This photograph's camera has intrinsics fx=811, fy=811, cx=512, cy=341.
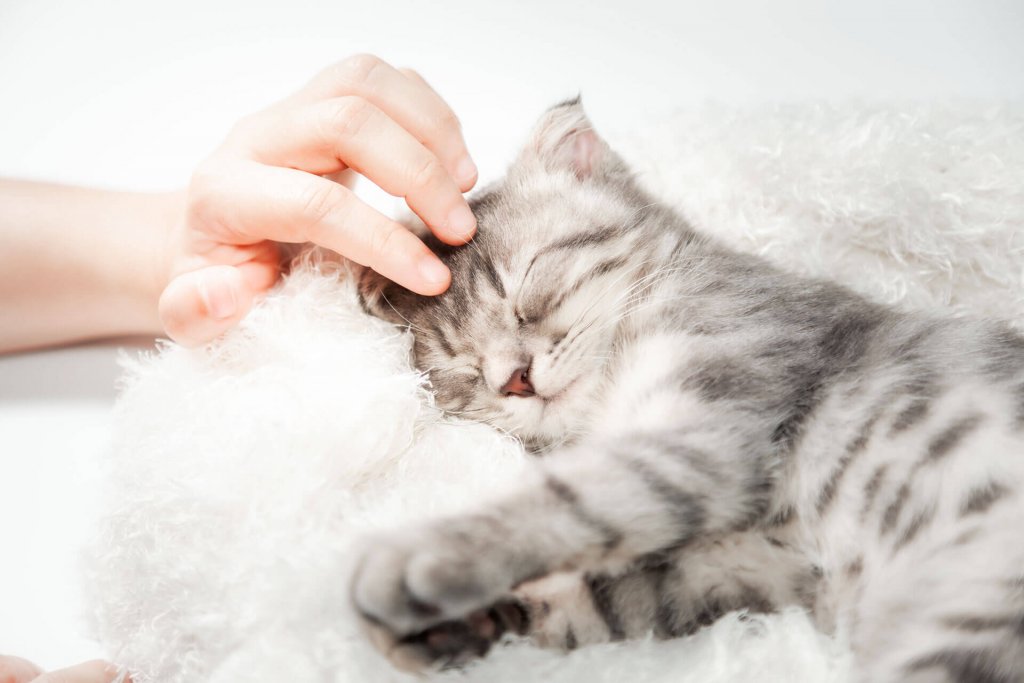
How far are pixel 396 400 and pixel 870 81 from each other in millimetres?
1358

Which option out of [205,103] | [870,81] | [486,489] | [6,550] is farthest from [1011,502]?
[205,103]

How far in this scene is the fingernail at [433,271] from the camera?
0.99 meters

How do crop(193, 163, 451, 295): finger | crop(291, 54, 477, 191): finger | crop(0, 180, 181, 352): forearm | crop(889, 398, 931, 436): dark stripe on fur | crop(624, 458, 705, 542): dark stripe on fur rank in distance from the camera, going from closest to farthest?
crop(624, 458, 705, 542): dark stripe on fur → crop(889, 398, 931, 436): dark stripe on fur → crop(193, 163, 451, 295): finger → crop(291, 54, 477, 191): finger → crop(0, 180, 181, 352): forearm

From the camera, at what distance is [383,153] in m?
1.00

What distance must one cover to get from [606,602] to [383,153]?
1.92ft

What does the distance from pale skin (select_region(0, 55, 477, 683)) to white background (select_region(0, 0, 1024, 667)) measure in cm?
40

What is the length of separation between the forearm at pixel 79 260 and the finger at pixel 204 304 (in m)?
0.31

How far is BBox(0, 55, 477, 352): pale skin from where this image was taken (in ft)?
3.20

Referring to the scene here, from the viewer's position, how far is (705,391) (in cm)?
87

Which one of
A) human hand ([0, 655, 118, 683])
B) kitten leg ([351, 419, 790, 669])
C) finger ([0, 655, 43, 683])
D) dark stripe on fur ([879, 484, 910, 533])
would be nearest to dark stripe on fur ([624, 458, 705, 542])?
kitten leg ([351, 419, 790, 669])

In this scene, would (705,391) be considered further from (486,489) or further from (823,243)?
(823,243)

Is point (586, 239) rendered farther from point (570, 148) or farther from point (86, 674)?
point (86, 674)

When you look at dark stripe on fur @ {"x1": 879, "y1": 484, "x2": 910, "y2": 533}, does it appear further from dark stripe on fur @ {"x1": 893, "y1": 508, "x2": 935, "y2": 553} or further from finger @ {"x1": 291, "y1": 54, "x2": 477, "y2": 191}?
finger @ {"x1": 291, "y1": 54, "x2": 477, "y2": 191}

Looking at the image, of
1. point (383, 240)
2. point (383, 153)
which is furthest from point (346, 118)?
point (383, 240)
